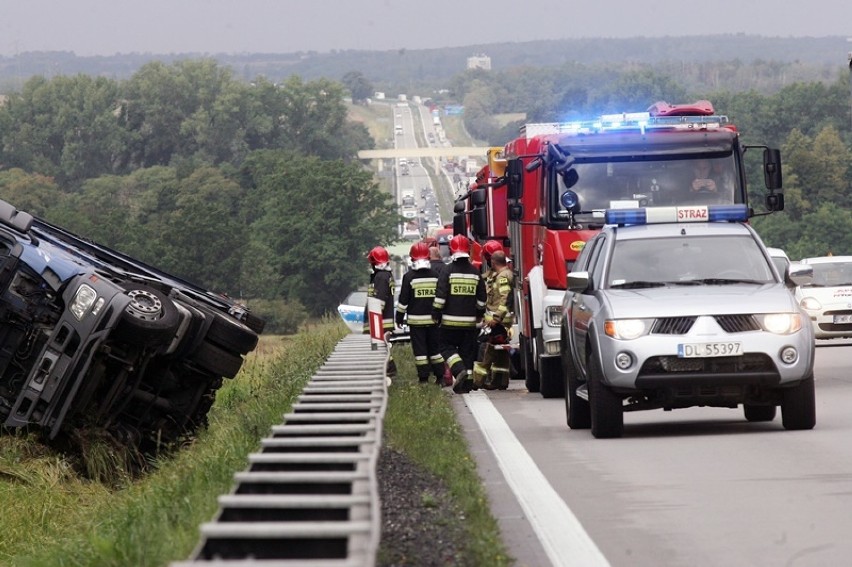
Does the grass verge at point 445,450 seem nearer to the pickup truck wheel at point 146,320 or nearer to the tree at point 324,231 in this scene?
the pickup truck wheel at point 146,320

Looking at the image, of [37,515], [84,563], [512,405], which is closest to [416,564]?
[84,563]

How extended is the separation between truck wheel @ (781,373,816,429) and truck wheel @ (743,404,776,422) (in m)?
1.03

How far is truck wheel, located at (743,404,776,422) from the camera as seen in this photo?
46.8ft

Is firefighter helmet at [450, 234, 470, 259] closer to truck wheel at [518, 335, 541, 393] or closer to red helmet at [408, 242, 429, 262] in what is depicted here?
red helmet at [408, 242, 429, 262]

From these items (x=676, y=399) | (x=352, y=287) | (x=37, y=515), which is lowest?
(x=352, y=287)

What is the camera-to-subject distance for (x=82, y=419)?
52.0 feet

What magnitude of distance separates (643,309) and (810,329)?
1281 millimetres

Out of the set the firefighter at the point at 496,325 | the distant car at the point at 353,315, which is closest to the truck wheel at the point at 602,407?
the firefighter at the point at 496,325

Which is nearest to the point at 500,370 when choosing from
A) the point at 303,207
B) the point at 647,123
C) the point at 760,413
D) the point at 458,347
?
the point at 458,347

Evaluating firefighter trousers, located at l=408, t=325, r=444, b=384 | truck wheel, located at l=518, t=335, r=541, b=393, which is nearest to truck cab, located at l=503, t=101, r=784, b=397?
truck wheel, located at l=518, t=335, r=541, b=393

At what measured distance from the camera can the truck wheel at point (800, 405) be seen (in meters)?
12.9

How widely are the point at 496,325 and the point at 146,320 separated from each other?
5284 millimetres

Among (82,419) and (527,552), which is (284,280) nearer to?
(82,419)

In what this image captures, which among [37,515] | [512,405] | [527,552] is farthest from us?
[512,405]
